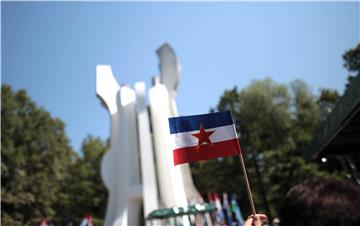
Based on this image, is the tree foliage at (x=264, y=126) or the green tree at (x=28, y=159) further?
the tree foliage at (x=264, y=126)

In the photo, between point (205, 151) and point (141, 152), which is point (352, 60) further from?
point (205, 151)

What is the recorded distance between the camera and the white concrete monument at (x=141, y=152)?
15.3 meters

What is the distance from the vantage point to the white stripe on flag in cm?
365

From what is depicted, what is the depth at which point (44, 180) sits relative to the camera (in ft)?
78.1

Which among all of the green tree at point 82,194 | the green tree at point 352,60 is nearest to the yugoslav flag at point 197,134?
the green tree at point 352,60

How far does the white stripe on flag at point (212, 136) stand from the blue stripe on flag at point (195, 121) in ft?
0.15

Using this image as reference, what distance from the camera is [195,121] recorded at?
12.3ft

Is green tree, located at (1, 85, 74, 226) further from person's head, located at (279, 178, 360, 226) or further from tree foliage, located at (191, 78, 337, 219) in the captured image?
person's head, located at (279, 178, 360, 226)

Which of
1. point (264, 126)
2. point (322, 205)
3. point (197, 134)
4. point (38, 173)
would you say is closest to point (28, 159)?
point (38, 173)

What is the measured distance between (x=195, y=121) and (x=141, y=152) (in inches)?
493

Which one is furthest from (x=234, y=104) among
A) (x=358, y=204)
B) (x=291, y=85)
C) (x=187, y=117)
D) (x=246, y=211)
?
(x=358, y=204)

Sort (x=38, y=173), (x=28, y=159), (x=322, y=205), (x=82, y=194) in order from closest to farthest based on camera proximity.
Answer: (x=322, y=205) < (x=38, y=173) < (x=28, y=159) < (x=82, y=194)

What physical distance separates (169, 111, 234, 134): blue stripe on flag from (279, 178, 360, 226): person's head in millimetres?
2662

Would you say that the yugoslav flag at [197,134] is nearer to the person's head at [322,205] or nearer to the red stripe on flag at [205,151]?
the red stripe on flag at [205,151]
